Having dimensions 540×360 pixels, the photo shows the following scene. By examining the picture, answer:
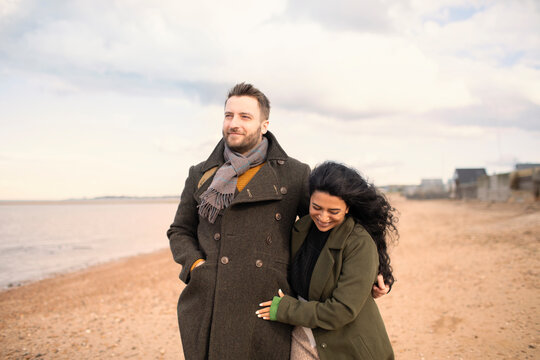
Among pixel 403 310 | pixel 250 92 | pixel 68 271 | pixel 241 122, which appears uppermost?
pixel 250 92

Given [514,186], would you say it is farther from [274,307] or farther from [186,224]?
[274,307]

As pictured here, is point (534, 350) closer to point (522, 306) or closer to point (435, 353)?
point (435, 353)

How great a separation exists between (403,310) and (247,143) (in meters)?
5.00

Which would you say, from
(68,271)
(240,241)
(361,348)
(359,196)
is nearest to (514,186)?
(68,271)

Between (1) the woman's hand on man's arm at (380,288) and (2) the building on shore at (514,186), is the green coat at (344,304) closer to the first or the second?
(1) the woman's hand on man's arm at (380,288)

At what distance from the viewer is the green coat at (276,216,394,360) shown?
6.30ft

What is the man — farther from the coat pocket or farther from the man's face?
the coat pocket

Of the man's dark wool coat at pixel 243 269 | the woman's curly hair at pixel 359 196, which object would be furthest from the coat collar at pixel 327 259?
the man's dark wool coat at pixel 243 269

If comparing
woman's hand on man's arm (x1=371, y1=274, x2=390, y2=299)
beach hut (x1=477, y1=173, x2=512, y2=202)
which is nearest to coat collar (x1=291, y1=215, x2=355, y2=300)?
woman's hand on man's arm (x1=371, y1=274, x2=390, y2=299)

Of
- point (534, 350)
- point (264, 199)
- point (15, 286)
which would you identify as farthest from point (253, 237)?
point (15, 286)

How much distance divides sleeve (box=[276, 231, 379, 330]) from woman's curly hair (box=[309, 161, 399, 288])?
206mm

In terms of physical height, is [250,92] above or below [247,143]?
above

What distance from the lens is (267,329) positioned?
2.20 metres

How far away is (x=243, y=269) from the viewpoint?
2.28 metres
